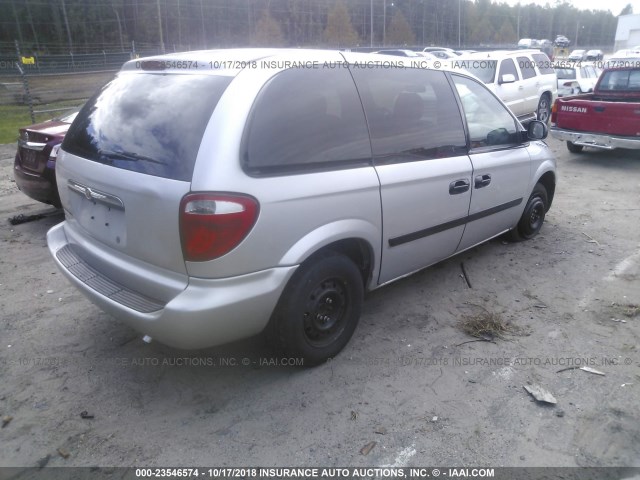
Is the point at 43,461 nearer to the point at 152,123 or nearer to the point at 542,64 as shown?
the point at 152,123

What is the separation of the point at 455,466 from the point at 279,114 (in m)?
2.00

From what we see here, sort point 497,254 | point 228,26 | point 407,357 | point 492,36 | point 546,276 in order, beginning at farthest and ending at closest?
point 492,36, point 228,26, point 497,254, point 546,276, point 407,357

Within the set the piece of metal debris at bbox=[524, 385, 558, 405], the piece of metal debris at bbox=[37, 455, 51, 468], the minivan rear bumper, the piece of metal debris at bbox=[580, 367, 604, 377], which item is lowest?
the piece of metal debris at bbox=[580, 367, 604, 377]

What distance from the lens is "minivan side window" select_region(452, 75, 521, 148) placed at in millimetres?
4047

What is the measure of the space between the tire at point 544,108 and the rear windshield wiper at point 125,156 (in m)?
12.3

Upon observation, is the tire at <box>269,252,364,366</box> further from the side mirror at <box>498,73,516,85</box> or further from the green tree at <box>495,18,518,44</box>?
the green tree at <box>495,18,518,44</box>

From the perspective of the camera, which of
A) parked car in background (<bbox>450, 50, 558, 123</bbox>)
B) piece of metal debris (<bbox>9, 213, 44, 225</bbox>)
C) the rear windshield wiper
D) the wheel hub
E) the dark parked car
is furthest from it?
parked car in background (<bbox>450, 50, 558, 123</bbox>)

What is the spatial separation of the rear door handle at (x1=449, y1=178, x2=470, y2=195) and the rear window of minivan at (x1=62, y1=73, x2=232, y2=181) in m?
1.86

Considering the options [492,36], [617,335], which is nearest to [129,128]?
[617,335]

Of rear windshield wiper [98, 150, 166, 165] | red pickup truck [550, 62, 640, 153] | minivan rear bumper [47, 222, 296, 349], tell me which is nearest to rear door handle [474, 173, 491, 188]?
minivan rear bumper [47, 222, 296, 349]

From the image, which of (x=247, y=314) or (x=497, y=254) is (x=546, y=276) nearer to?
(x=497, y=254)

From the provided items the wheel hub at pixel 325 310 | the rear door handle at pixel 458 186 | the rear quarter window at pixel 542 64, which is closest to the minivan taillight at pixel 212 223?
the wheel hub at pixel 325 310

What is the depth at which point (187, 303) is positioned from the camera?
247cm

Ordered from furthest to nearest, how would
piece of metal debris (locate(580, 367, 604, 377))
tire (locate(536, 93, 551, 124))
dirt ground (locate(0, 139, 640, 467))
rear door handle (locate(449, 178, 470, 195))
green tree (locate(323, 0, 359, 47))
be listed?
1. green tree (locate(323, 0, 359, 47))
2. tire (locate(536, 93, 551, 124))
3. rear door handle (locate(449, 178, 470, 195))
4. piece of metal debris (locate(580, 367, 604, 377))
5. dirt ground (locate(0, 139, 640, 467))
